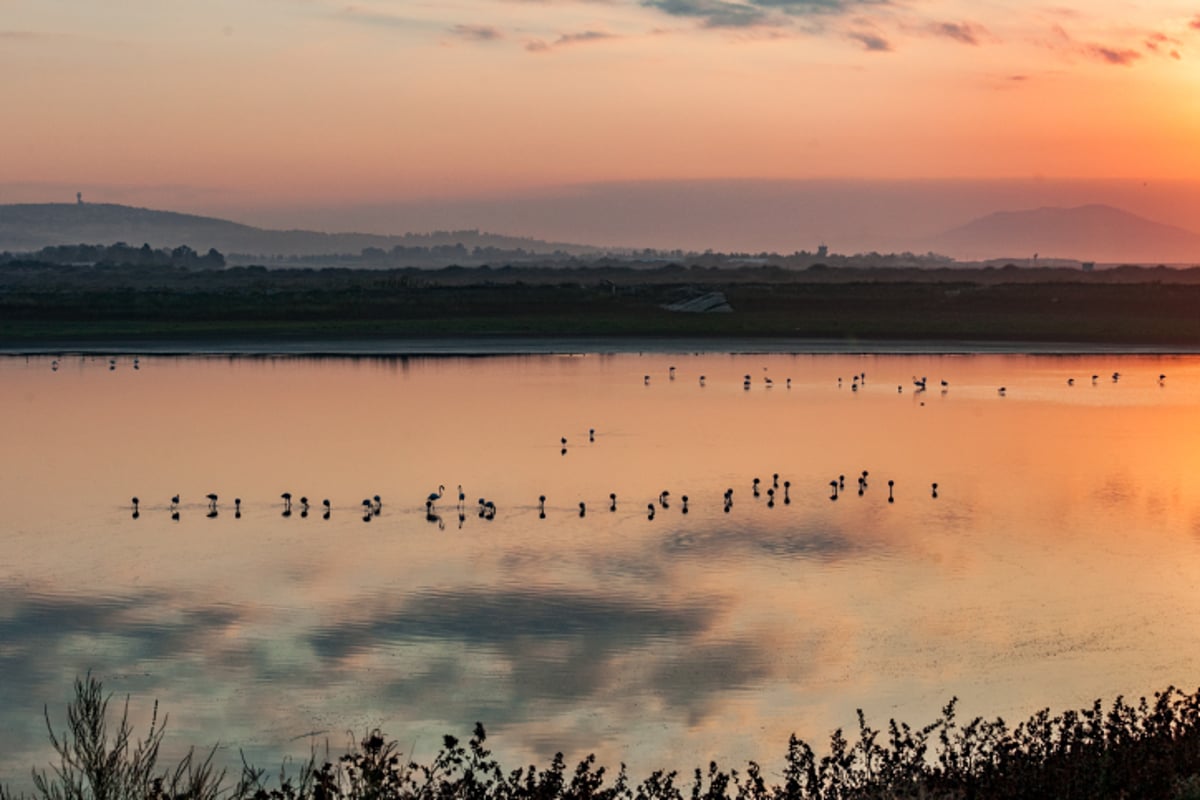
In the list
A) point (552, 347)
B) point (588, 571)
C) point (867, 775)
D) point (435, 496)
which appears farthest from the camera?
point (552, 347)

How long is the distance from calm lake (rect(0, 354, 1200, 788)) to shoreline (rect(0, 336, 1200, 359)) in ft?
99.5

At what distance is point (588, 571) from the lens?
94.8 feet

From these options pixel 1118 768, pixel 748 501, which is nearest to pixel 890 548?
pixel 748 501

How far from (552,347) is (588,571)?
62.9 metres

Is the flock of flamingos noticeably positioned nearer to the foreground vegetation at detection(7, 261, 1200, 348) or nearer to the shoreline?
the shoreline

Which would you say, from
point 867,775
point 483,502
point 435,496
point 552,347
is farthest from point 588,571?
point 552,347

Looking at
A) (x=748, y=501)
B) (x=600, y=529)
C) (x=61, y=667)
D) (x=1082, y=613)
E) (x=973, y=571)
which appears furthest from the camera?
(x=748, y=501)

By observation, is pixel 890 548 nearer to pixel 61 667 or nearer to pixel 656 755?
pixel 656 755

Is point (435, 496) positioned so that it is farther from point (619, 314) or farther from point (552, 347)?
point (619, 314)

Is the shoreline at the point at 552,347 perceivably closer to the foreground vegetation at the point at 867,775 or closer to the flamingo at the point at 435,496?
the flamingo at the point at 435,496

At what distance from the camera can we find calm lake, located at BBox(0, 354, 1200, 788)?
20.3 m

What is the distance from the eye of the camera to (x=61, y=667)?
2198cm

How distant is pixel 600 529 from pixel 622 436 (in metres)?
15.8

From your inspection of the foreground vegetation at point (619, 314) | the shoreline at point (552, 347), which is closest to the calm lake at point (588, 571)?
the shoreline at point (552, 347)
